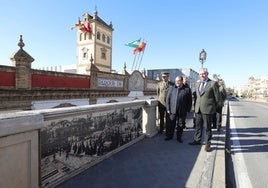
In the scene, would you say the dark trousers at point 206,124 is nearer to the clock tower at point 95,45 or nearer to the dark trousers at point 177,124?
the dark trousers at point 177,124

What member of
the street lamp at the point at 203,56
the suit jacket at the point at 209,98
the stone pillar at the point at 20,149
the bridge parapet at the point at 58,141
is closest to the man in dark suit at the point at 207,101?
the suit jacket at the point at 209,98

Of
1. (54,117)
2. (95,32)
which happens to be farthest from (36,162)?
(95,32)

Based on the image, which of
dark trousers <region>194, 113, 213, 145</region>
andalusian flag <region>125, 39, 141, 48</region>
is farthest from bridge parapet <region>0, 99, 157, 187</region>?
andalusian flag <region>125, 39, 141, 48</region>

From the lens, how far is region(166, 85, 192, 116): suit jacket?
18.5 feet

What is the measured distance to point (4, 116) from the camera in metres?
2.21

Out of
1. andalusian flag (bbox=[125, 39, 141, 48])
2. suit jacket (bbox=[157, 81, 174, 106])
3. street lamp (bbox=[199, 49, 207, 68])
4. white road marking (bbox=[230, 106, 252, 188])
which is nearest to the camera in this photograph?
white road marking (bbox=[230, 106, 252, 188])

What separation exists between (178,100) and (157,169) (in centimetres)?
236

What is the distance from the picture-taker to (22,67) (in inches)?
496

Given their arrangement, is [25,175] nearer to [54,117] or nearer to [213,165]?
[54,117]

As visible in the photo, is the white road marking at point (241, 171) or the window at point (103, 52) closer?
the white road marking at point (241, 171)

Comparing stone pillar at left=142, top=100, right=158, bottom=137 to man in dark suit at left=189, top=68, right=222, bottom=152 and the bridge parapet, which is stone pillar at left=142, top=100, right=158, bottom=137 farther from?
man in dark suit at left=189, top=68, right=222, bottom=152

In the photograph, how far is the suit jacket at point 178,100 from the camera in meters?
5.64

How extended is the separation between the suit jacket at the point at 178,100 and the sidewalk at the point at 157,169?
974mm

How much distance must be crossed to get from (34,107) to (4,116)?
11.7m
